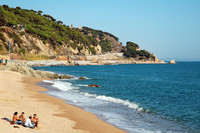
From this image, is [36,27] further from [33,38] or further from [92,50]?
[92,50]

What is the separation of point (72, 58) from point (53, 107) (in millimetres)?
121028

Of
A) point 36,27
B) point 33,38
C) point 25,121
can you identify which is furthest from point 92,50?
point 25,121

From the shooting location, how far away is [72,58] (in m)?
139

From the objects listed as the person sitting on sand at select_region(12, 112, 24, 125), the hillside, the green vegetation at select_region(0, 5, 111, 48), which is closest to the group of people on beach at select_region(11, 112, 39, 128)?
the person sitting on sand at select_region(12, 112, 24, 125)

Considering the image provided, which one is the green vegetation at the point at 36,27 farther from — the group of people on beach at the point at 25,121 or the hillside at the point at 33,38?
the group of people on beach at the point at 25,121

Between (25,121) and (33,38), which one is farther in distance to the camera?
(33,38)

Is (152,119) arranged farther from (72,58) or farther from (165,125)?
(72,58)

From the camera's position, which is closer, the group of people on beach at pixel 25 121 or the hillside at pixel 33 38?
the group of people on beach at pixel 25 121

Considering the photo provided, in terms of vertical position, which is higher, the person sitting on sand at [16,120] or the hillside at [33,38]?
the hillside at [33,38]

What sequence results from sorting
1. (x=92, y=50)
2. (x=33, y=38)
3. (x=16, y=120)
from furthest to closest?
(x=92, y=50), (x=33, y=38), (x=16, y=120)


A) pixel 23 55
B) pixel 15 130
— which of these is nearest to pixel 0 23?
pixel 23 55

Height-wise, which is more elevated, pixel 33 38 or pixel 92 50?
pixel 33 38

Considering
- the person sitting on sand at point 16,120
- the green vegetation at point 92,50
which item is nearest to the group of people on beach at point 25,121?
the person sitting on sand at point 16,120

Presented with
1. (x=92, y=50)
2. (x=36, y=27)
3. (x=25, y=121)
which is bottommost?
(x=25, y=121)
